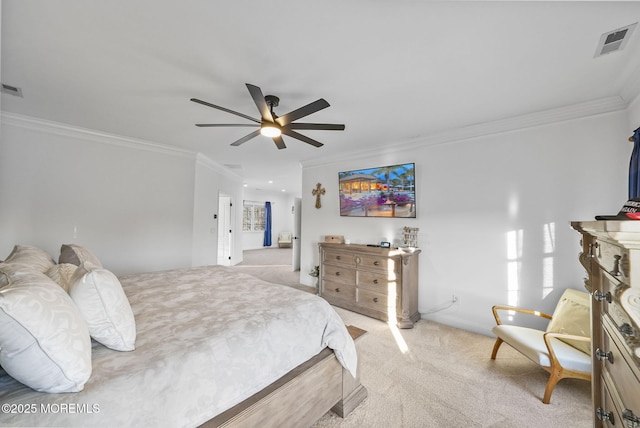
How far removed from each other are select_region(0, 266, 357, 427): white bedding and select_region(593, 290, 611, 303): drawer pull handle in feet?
4.32

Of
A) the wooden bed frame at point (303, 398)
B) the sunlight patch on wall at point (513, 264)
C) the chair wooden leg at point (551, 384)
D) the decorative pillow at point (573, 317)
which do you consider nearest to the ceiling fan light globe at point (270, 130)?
the wooden bed frame at point (303, 398)

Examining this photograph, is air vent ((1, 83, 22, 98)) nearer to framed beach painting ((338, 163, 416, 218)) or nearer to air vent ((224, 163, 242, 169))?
air vent ((224, 163, 242, 169))

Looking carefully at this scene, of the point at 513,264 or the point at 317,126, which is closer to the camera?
the point at 317,126

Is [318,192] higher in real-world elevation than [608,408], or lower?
higher

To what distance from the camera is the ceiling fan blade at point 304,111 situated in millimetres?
1787

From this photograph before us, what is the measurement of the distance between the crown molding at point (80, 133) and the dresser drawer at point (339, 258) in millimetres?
3025

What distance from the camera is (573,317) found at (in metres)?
2.10

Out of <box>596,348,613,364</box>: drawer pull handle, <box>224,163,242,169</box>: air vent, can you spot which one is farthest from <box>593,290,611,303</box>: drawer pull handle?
<box>224,163,242,169</box>: air vent

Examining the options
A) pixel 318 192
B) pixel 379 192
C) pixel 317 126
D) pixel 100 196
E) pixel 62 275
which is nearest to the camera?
pixel 62 275

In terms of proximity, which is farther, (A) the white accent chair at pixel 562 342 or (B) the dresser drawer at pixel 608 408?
(A) the white accent chair at pixel 562 342

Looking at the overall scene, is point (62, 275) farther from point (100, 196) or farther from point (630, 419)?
point (100, 196)

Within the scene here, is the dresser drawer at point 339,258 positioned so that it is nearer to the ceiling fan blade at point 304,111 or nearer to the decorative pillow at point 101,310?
the ceiling fan blade at point 304,111

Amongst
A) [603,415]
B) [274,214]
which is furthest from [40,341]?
[274,214]

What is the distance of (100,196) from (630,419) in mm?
5007
